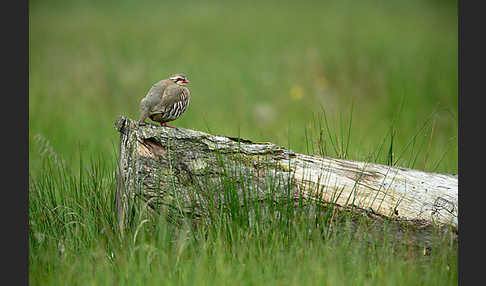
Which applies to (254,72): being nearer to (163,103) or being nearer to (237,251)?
(163,103)

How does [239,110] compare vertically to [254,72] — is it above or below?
below

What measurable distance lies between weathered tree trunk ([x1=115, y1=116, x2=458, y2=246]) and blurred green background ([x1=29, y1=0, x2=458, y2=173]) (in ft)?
10.5

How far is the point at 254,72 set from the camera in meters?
12.8

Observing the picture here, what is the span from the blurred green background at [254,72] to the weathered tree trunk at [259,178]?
3199 mm

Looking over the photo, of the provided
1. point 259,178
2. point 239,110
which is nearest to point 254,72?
point 239,110

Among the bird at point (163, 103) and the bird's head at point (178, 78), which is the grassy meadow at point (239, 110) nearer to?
the bird at point (163, 103)

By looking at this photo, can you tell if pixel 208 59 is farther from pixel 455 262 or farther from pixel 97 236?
pixel 455 262

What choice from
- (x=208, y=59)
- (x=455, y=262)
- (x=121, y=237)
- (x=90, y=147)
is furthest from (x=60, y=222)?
(x=208, y=59)

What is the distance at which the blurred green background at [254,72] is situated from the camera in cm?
1018

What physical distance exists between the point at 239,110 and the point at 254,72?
1.87 meters

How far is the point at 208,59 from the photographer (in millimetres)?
13828

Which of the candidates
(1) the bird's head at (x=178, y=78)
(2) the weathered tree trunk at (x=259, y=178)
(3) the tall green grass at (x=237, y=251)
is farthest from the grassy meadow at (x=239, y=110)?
(1) the bird's head at (x=178, y=78)

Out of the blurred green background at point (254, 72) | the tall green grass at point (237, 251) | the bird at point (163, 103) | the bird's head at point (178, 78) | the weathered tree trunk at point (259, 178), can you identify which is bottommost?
the tall green grass at point (237, 251)

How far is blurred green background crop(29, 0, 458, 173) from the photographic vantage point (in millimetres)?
10180
